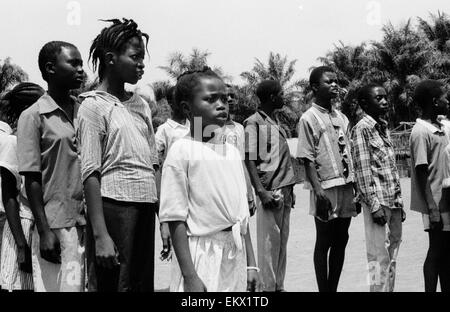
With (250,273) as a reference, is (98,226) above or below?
above

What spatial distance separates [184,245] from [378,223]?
7.62 ft

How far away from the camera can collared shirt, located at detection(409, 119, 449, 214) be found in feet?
16.8

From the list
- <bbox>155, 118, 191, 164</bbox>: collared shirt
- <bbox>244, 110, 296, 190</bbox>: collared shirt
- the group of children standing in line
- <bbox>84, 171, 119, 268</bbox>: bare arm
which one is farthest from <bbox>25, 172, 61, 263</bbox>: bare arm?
<bbox>244, 110, 296, 190</bbox>: collared shirt

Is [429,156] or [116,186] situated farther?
[429,156]

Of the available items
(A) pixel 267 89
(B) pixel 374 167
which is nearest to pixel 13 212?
(B) pixel 374 167

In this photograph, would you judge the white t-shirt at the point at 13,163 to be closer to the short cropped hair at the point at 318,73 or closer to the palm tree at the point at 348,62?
the short cropped hair at the point at 318,73

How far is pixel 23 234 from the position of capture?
3.94 meters

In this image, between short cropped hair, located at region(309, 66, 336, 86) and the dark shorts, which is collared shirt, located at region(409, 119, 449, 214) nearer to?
Answer: short cropped hair, located at region(309, 66, 336, 86)

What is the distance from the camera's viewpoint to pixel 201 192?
3148 millimetres

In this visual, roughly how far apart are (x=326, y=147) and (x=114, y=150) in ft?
8.10

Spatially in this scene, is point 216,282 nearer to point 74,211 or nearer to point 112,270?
point 112,270

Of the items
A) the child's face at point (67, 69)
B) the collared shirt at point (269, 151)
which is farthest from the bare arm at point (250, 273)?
the collared shirt at point (269, 151)

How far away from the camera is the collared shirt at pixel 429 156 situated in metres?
5.13

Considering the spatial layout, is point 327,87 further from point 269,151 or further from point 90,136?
point 90,136
